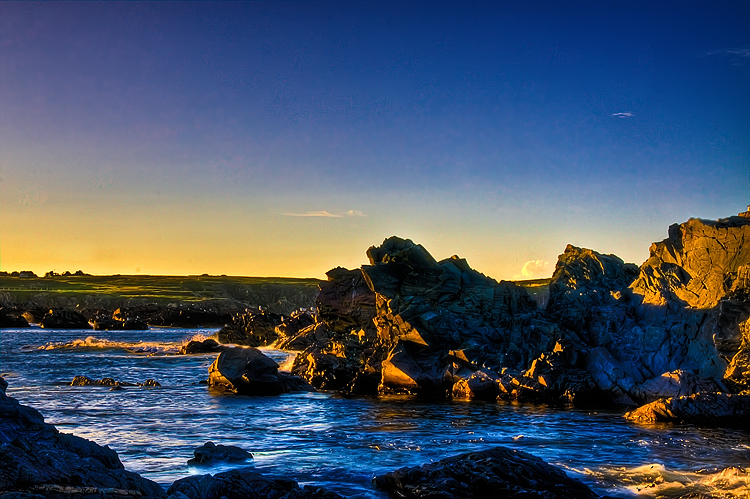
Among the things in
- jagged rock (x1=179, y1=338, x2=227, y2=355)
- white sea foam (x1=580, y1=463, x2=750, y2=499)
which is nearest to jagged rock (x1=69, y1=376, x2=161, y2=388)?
jagged rock (x1=179, y1=338, x2=227, y2=355)

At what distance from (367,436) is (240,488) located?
30.8 ft

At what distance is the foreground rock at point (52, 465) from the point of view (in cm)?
920

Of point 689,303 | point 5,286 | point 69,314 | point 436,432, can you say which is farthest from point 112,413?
point 5,286

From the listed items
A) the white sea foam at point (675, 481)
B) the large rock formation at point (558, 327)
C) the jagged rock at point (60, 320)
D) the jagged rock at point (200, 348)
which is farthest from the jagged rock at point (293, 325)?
the jagged rock at point (60, 320)

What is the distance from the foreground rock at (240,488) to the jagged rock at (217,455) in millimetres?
4112

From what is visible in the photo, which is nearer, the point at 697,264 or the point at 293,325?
the point at 697,264

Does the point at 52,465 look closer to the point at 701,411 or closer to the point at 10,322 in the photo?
the point at 701,411

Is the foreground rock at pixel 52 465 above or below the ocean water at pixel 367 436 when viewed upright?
above

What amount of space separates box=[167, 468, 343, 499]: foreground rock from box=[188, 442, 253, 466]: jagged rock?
411 cm

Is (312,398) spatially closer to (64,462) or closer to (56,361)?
(64,462)

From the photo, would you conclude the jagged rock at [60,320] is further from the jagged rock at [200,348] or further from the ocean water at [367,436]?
the ocean water at [367,436]

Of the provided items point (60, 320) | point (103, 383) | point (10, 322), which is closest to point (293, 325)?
point (103, 383)

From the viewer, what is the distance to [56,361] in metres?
51.3

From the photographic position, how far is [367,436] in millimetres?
21734
